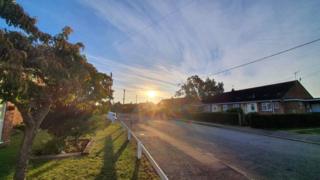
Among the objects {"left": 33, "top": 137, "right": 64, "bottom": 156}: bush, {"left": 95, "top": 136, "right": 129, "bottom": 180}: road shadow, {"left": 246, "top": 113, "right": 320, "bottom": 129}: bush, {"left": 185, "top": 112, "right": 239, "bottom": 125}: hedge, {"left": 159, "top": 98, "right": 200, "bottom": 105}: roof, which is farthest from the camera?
{"left": 159, "top": 98, "right": 200, "bottom": 105}: roof

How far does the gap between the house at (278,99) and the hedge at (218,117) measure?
8.17 meters

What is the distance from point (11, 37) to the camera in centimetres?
388

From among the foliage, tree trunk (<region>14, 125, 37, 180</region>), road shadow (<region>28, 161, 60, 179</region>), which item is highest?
tree trunk (<region>14, 125, 37, 180</region>)

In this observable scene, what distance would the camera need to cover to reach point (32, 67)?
3.92m

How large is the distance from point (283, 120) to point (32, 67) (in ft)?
77.9

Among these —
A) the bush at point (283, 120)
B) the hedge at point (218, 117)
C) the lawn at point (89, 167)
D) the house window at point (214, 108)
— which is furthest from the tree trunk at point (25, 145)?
the house window at point (214, 108)

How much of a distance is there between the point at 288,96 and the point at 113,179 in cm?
3136

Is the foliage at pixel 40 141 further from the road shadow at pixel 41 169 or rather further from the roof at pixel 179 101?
the roof at pixel 179 101

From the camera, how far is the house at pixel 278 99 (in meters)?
29.6

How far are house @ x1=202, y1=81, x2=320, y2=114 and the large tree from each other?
3087cm

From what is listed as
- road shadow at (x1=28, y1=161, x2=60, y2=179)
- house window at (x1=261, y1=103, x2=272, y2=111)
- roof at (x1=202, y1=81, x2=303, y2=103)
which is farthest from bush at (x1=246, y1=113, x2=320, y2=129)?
road shadow at (x1=28, y1=161, x2=60, y2=179)

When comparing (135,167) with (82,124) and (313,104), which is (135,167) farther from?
(313,104)

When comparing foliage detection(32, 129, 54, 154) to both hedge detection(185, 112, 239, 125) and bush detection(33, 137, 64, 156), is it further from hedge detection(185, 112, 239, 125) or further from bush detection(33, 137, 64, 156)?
hedge detection(185, 112, 239, 125)

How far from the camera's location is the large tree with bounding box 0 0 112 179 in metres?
3.22
